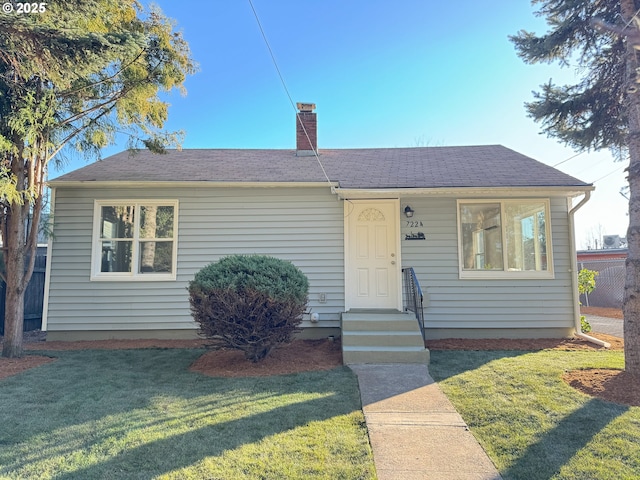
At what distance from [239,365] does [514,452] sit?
11.3ft

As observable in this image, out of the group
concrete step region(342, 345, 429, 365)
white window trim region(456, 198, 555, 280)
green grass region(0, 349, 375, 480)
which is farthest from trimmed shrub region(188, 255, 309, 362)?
white window trim region(456, 198, 555, 280)

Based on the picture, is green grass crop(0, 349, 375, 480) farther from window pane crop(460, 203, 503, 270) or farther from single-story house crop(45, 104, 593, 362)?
window pane crop(460, 203, 503, 270)

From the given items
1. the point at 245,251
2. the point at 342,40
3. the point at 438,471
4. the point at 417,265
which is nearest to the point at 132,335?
the point at 245,251

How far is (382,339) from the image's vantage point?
217 inches

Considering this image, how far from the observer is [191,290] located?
4.94m

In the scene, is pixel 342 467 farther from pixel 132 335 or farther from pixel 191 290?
pixel 132 335

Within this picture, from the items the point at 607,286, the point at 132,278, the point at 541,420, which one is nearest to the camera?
the point at 541,420

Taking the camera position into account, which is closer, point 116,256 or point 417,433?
point 417,433

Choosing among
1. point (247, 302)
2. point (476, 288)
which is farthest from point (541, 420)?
point (476, 288)

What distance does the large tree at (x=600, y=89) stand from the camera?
173 inches

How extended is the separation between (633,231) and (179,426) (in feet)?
17.7

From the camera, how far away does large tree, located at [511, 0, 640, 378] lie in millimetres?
4395

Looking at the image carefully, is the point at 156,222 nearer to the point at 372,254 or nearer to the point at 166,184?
the point at 166,184

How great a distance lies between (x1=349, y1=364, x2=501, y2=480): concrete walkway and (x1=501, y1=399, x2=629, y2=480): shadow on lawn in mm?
235
